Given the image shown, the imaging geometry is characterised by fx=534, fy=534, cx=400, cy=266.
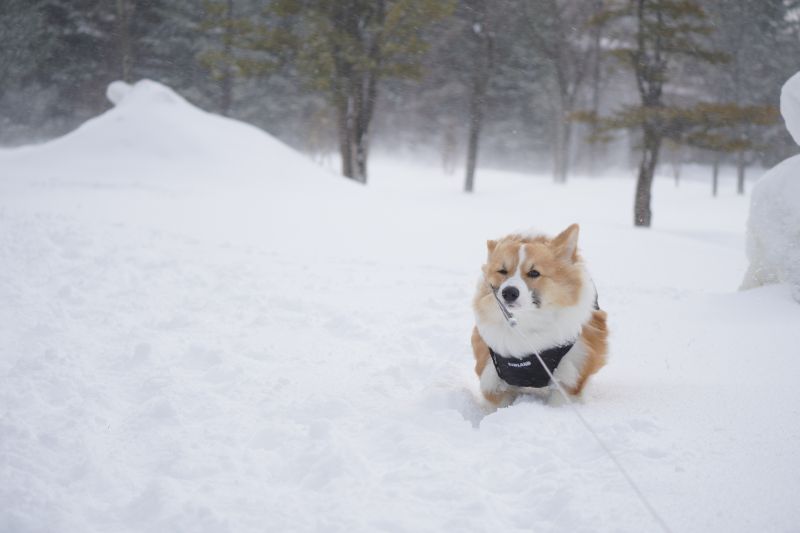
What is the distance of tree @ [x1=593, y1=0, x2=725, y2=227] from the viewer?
1345 centimetres

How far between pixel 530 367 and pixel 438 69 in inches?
1130

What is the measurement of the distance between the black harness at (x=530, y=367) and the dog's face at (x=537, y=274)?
0.30 meters

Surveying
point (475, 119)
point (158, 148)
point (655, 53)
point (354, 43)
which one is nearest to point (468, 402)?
point (158, 148)

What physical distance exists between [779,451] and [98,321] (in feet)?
16.6

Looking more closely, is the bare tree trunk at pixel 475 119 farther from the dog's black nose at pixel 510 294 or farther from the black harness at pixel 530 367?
the dog's black nose at pixel 510 294

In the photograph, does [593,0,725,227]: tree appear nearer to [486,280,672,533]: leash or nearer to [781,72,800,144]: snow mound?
[781,72,800,144]: snow mound

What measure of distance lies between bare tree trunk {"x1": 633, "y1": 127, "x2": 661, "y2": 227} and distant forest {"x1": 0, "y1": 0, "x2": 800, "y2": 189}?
0.06 meters

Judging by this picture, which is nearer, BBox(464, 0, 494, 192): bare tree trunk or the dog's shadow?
the dog's shadow

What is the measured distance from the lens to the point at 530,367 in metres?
3.30

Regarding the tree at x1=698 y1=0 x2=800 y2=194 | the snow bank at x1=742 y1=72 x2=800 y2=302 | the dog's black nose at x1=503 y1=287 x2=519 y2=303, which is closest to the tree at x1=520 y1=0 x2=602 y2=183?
the tree at x1=698 y1=0 x2=800 y2=194

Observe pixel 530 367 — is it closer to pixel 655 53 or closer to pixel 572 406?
pixel 572 406

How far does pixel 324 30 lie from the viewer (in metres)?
16.5

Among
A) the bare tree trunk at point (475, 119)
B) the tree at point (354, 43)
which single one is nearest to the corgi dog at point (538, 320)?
the tree at point (354, 43)

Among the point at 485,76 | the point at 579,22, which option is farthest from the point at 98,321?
the point at 579,22
